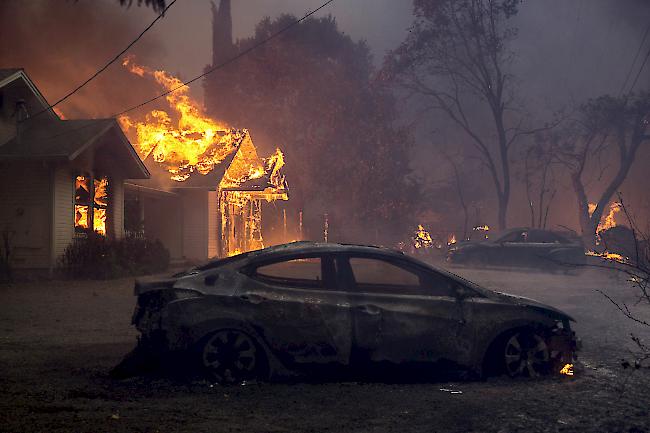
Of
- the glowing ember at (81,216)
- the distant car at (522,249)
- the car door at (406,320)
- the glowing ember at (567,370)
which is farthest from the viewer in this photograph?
the distant car at (522,249)

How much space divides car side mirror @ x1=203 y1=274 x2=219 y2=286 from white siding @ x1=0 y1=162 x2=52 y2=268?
1363 cm

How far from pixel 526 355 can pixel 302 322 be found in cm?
233

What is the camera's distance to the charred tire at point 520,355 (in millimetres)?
6820

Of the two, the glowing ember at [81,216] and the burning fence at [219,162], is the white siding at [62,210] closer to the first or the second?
the glowing ember at [81,216]

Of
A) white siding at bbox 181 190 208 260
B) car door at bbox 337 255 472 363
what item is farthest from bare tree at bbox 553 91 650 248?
car door at bbox 337 255 472 363

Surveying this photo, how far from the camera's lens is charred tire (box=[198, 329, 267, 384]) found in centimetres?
645

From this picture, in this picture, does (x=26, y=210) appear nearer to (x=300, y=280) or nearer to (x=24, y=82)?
(x=24, y=82)

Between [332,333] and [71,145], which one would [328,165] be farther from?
[332,333]

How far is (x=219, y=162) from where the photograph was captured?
27938 mm

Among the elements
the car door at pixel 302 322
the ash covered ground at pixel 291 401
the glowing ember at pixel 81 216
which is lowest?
the ash covered ground at pixel 291 401

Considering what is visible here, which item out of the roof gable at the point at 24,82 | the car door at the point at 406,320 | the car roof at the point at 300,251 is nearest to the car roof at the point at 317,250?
the car roof at the point at 300,251

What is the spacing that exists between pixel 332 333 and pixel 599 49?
81.6 meters

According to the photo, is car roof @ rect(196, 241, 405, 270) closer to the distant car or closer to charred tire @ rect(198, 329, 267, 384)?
charred tire @ rect(198, 329, 267, 384)

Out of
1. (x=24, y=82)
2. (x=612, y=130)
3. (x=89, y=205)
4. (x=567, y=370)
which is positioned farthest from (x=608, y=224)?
(x=567, y=370)
